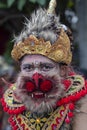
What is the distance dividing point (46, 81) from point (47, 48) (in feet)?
0.79

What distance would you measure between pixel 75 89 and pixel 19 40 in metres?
0.55

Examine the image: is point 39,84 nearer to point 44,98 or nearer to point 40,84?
point 40,84

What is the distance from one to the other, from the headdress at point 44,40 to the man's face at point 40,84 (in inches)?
2.2

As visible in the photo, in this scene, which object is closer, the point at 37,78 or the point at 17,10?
the point at 37,78

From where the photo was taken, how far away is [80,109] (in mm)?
4031

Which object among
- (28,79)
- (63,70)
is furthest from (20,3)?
(28,79)

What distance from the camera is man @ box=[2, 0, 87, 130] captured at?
13.0 feet

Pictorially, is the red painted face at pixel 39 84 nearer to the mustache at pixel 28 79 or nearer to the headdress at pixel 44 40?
the mustache at pixel 28 79

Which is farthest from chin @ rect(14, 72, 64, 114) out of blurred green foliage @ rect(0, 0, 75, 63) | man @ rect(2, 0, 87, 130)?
blurred green foliage @ rect(0, 0, 75, 63)

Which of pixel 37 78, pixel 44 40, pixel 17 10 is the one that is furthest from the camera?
pixel 17 10

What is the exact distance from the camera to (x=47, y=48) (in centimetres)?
397

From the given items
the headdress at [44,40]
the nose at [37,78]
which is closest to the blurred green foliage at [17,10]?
the headdress at [44,40]

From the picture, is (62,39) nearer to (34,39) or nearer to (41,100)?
(34,39)

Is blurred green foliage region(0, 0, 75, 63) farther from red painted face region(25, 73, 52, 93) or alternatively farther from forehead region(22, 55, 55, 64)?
red painted face region(25, 73, 52, 93)
